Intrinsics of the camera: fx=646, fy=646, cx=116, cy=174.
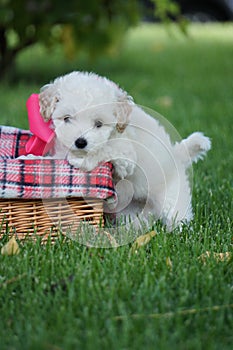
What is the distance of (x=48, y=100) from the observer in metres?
2.83

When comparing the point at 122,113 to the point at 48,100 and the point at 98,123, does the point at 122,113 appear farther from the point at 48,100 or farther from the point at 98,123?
the point at 48,100

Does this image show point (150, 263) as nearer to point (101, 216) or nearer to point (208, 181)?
point (101, 216)

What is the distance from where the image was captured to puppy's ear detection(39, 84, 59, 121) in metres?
2.81

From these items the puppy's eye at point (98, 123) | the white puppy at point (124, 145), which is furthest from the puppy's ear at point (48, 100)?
the puppy's eye at point (98, 123)

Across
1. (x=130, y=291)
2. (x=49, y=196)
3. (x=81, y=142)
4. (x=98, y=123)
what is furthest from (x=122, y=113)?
(x=130, y=291)

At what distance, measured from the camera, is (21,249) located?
2643 millimetres

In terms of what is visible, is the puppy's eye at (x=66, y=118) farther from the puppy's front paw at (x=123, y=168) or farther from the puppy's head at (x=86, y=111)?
the puppy's front paw at (x=123, y=168)

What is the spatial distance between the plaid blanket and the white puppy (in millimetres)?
50

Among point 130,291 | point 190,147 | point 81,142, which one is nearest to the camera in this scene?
point 130,291

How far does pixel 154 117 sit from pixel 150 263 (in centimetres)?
85

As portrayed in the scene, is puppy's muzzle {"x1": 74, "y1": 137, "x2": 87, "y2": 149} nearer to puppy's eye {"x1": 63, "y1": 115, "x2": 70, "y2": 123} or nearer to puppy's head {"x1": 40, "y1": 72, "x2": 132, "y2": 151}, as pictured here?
puppy's head {"x1": 40, "y1": 72, "x2": 132, "y2": 151}

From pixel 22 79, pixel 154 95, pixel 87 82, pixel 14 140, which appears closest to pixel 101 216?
pixel 87 82

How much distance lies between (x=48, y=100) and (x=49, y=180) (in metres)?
0.36

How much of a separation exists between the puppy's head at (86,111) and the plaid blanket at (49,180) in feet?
0.37
